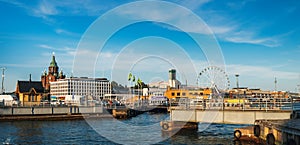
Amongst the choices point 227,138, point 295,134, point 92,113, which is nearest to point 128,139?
point 227,138

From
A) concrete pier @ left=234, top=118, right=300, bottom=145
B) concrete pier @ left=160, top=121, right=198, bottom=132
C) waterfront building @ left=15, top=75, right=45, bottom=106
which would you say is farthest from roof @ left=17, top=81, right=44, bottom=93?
concrete pier @ left=234, top=118, right=300, bottom=145

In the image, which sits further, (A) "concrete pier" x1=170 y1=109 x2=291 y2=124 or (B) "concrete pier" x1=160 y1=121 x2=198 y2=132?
(B) "concrete pier" x1=160 y1=121 x2=198 y2=132

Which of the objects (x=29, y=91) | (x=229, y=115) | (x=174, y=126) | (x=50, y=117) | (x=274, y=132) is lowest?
(x=50, y=117)

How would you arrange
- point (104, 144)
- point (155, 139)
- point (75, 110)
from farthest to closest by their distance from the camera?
1. point (75, 110)
2. point (155, 139)
3. point (104, 144)

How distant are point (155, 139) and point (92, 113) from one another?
1696 inches

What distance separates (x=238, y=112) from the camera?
4384 cm

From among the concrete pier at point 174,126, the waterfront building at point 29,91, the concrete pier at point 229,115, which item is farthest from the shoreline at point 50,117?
the concrete pier at point 229,115

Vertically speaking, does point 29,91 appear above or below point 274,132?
above

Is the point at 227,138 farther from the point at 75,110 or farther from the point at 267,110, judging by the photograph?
the point at 75,110

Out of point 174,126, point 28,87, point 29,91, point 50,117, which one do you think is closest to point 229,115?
point 174,126

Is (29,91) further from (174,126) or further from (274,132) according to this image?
(274,132)

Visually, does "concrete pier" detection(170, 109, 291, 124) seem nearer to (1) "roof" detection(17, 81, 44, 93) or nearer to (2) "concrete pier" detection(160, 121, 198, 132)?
(2) "concrete pier" detection(160, 121, 198, 132)

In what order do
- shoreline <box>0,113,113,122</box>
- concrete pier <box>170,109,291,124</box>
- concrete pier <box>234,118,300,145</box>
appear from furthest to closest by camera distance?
shoreline <box>0,113,113,122</box>
concrete pier <box>170,109,291,124</box>
concrete pier <box>234,118,300,145</box>

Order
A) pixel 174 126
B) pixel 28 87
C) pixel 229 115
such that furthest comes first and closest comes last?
pixel 28 87 < pixel 174 126 < pixel 229 115
